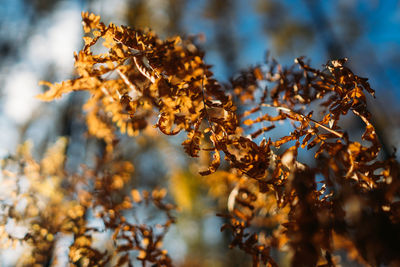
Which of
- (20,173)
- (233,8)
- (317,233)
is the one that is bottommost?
A: (317,233)

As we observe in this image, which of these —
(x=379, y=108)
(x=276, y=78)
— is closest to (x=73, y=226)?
(x=276, y=78)

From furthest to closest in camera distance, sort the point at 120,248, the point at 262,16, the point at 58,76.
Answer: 1. the point at 262,16
2. the point at 58,76
3. the point at 120,248

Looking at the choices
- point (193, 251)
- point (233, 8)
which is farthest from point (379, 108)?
point (193, 251)

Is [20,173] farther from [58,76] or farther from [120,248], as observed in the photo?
[58,76]

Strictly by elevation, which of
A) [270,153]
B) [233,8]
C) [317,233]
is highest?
[233,8]

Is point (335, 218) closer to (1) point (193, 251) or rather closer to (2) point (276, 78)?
(2) point (276, 78)

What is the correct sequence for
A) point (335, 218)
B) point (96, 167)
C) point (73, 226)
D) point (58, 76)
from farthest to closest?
point (58, 76) < point (96, 167) < point (73, 226) < point (335, 218)

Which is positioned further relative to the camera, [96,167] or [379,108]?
[379,108]

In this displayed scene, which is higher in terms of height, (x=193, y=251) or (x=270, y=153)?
(x=193, y=251)

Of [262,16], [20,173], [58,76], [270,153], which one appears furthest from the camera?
[262,16]
